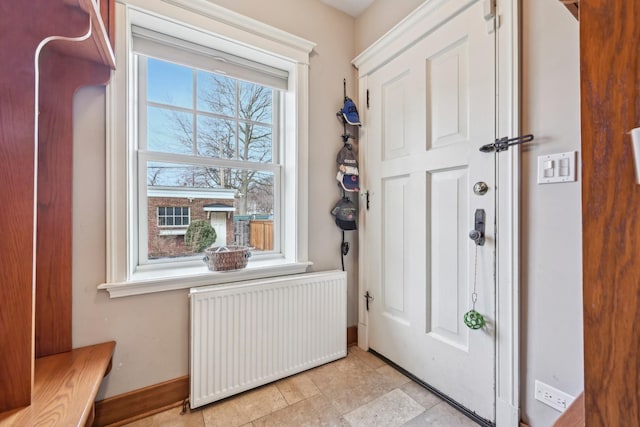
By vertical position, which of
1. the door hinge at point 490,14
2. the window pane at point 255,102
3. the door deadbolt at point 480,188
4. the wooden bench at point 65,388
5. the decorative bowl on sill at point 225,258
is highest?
the door hinge at point 490,14

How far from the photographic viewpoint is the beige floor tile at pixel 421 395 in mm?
1418

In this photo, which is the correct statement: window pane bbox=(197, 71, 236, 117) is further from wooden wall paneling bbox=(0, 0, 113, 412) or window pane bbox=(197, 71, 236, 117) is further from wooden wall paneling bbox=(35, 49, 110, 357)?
wooden wall paneling bbox=(0, 0, 113, 412)

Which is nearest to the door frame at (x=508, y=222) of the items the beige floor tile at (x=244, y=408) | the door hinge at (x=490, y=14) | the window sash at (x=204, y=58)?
the door hinge at (x=490, y=14)

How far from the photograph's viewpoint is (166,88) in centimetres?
160

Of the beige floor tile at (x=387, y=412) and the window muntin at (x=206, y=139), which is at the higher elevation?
the window muntin at (x=206, y=139)

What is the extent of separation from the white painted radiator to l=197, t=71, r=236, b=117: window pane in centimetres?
114

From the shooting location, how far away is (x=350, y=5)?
197 cm

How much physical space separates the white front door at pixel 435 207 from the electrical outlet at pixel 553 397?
18cm

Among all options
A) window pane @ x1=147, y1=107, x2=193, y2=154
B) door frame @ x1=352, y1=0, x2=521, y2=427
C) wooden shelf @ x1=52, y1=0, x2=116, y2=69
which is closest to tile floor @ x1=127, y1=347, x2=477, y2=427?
door frame @ x1=352, y1=0, x2=521, y2=427

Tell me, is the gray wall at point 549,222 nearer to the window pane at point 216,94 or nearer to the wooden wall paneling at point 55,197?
the window pane at point 216,94

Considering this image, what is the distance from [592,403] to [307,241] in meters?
1.55

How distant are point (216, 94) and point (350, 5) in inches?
48.2

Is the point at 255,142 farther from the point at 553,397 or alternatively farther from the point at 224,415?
the point at 553,397

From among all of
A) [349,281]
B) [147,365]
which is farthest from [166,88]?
[349,281]
